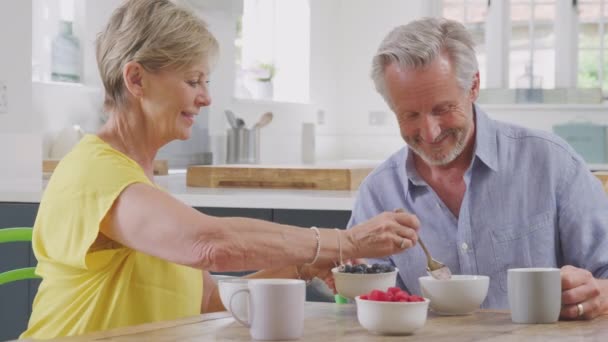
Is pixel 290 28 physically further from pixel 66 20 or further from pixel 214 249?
pixel 214 249

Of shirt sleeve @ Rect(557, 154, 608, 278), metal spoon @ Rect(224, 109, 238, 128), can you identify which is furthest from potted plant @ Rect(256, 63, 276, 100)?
shirt sleeve @ Rect(557, 154, 608, 278)

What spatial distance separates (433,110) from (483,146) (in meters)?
0.14

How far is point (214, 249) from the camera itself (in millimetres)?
1793

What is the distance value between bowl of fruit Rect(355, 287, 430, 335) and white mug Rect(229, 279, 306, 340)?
0.37ft

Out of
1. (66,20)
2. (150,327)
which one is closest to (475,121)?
(150,327)

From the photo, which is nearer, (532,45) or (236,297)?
(236,297)

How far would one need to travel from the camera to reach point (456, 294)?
1.88m

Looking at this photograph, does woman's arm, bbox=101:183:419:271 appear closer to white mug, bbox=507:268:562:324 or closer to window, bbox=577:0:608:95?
white mug, bbox=507:268:562:324

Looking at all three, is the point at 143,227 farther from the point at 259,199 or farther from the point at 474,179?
the point at 259,199

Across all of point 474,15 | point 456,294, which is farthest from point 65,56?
point 474,15

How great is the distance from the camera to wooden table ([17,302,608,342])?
167 cm

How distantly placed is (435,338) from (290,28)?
5.37 m

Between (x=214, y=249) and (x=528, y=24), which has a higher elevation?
(x=528, y=24)

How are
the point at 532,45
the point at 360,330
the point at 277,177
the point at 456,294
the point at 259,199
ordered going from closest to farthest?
the point at 360,330 → the point at 456,294 → the point at 259,199 → the point at 277,177 → the point at 532,45
